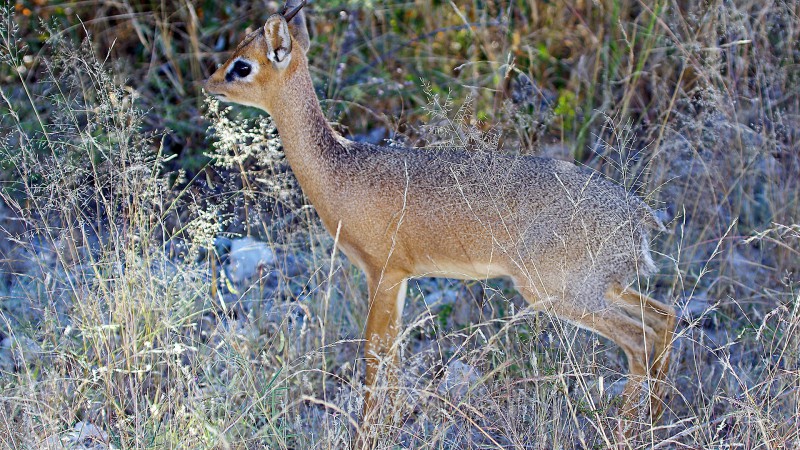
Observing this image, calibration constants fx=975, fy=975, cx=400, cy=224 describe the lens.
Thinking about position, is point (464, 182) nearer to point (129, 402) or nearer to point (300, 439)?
point (300, 439)

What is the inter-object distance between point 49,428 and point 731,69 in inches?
198

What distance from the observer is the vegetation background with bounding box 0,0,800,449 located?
3.97m

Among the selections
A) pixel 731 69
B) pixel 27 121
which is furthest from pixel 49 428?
pixel 731 69

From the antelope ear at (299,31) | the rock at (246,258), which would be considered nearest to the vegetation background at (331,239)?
the rock at (246,258)

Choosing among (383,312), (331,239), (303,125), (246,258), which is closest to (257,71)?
(303,125)

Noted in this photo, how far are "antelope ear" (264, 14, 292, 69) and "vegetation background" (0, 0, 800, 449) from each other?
38 centimetres

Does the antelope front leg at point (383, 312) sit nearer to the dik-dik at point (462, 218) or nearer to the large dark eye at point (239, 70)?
the dik-dik at point (462, 218)

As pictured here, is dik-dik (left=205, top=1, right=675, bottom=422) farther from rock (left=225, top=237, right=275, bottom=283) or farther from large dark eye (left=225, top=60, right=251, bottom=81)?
rock (left=225, top=237, right=275, bottom=283)

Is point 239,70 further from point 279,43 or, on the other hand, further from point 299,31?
point 299,31

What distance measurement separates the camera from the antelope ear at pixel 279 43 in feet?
→ 15.3

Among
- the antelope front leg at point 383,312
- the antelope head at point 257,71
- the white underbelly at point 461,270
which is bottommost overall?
the antelope front leg at point 383,312

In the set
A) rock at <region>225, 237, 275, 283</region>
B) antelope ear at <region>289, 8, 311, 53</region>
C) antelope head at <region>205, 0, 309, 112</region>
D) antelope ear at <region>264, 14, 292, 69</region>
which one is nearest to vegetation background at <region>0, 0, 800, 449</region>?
rock at <region>225, 237, 275, 283</region>

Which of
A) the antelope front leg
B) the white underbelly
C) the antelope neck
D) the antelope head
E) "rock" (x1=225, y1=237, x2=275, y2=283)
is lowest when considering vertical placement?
"rock" (x1=225, y1=237, x2=275, y2=283)

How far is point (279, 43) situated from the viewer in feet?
15.7
